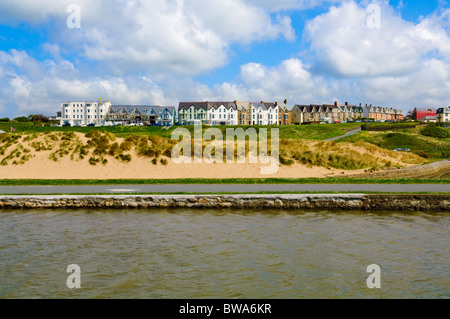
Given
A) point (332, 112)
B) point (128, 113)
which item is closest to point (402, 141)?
point (332, 112)

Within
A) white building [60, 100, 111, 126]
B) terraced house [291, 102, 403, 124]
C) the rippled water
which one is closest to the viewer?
the rippled water

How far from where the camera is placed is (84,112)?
449ft

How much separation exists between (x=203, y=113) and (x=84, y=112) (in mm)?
47215

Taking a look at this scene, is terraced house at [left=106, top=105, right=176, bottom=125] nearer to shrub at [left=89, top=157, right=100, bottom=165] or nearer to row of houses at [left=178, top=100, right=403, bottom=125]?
row of houses at [left=178, top=100, right=403, bottom=125]

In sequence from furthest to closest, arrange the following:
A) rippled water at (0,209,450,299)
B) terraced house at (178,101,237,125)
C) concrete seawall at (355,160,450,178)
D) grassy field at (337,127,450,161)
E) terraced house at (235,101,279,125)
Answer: terraced house at (235,101,279,125) → terraced house at (178,101,237,125) → grassy field at (337,127,450,161) → concrete seawall at (355,160,450,178) → rippled water at (0,209,450,299)

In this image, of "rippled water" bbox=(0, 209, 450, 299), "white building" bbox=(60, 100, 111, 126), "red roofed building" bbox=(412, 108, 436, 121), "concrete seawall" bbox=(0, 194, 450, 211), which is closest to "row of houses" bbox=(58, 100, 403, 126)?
"white building" bbox=(60, 100, 111, 126)

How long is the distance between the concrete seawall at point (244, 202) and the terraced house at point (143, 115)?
11075cm

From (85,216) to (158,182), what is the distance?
777 cm

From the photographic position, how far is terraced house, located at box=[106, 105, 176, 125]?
125188 mm

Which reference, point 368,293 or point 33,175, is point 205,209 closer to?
point 368,293

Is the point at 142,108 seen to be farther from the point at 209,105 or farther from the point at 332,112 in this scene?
the point at 332,112

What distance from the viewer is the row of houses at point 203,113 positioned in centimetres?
12025
